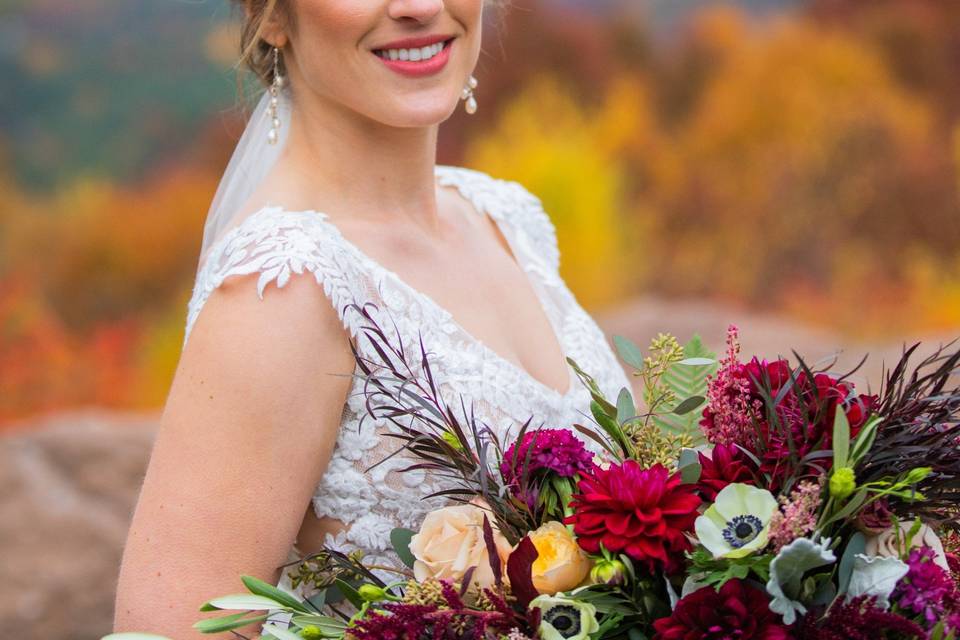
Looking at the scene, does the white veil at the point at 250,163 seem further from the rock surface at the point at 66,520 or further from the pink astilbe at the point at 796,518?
the rock surface at the point at 66,520

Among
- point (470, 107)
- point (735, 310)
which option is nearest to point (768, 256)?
point (735, 310)

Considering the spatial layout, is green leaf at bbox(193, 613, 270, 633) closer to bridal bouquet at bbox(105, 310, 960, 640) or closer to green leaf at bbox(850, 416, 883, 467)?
bridal bouquet at bbox(105, 310, 960, 640)

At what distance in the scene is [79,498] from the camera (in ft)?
14.2

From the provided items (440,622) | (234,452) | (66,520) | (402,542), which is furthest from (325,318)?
(66,520)

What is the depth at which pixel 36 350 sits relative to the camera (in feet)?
18.3

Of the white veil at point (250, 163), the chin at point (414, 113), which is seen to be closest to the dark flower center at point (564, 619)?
the chin at point (414, 113)

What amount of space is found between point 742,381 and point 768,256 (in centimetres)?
476

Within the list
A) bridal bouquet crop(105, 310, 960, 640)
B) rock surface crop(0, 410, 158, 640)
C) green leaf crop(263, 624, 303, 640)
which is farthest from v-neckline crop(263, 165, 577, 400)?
rock surface crop(0, 410, 158, 640)

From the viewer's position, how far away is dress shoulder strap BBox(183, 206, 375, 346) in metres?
1.59

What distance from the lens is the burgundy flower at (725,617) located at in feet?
3.74

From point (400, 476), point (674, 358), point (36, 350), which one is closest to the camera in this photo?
point (674, 358)

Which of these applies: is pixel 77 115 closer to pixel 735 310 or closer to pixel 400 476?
pixel 735 310

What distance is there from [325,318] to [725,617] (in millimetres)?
720

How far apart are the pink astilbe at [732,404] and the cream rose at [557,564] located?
0.22m
